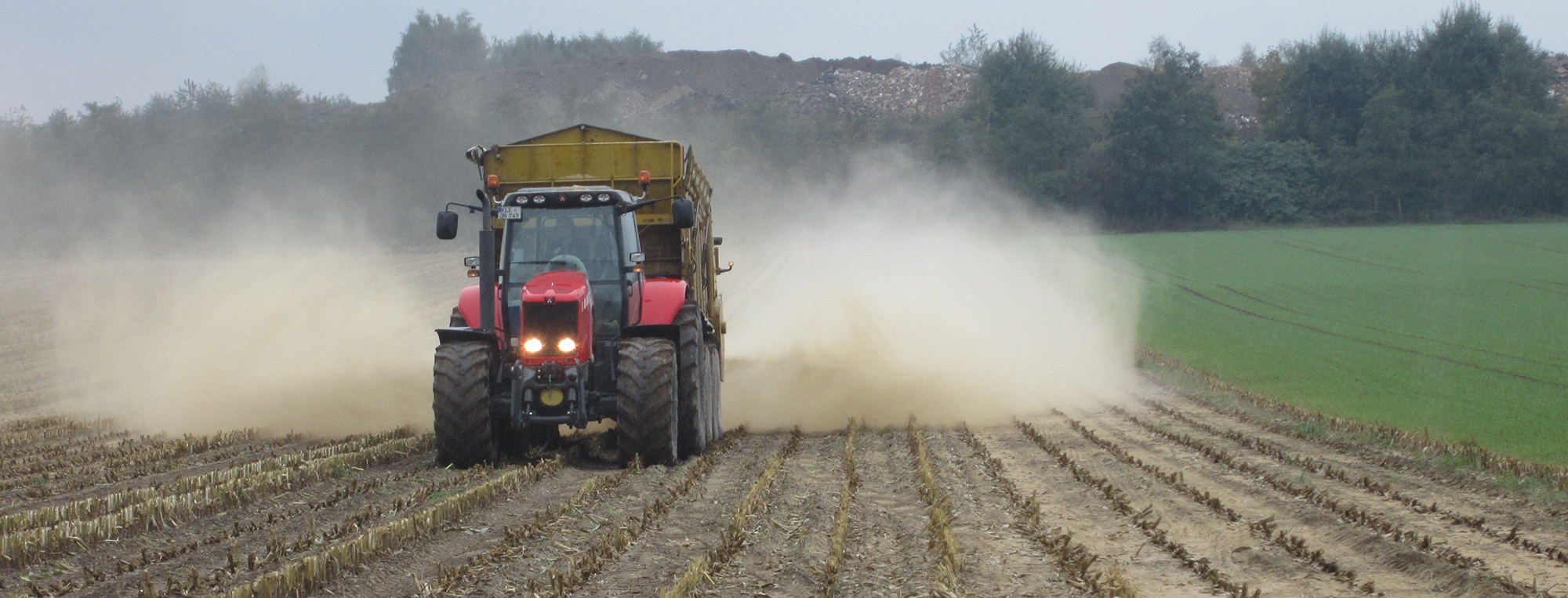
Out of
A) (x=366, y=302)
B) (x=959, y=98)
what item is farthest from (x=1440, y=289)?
(x=959, y=98)

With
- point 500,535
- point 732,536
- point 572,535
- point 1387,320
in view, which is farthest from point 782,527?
point 1387,320

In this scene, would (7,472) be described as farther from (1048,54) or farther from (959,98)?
(959,98)

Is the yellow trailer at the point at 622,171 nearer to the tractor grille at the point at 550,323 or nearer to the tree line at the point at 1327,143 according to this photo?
the tractor grille at the point at 550,323

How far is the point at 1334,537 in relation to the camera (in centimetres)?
736

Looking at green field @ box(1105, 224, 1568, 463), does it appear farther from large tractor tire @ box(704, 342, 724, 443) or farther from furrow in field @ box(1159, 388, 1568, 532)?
large tractor tire @ box(704, 342, 724, 443)

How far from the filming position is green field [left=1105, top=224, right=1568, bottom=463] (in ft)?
48.2

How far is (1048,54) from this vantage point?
→ 218 feet

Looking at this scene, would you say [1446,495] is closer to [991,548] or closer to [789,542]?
[991,548]

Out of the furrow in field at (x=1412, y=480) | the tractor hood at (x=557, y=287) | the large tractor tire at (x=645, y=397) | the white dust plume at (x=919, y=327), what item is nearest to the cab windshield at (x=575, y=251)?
the tractor hood at (x=557, y=287)

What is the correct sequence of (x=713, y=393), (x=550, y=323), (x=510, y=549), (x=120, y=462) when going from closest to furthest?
(x=510, y=549) → (x=550, y=323) → (x=120, y=462) → (x=713, y=393)

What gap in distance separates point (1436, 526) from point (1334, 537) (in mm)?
845

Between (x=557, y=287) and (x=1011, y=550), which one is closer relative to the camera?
(x=1011, y=550)

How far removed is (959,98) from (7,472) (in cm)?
8195

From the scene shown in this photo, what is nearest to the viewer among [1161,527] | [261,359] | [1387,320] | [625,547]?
[625,547]
